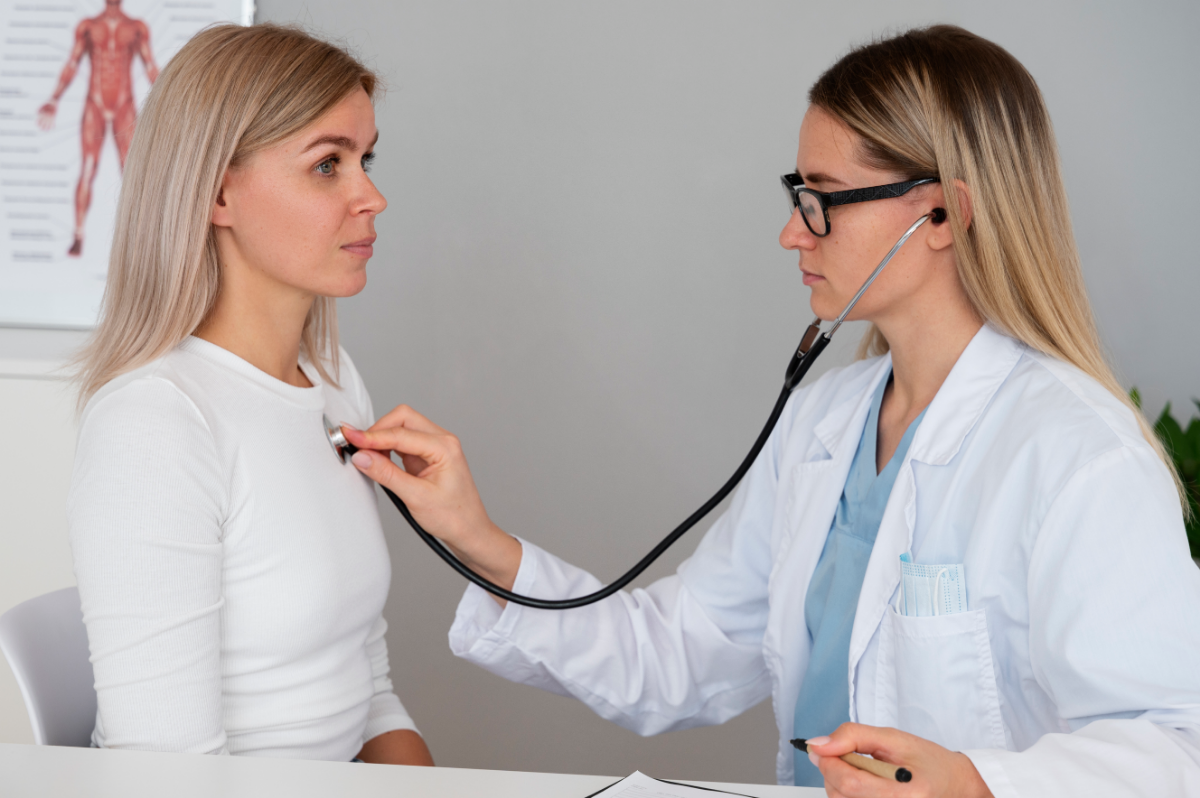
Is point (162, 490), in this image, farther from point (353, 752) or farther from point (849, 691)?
point (849, 691)

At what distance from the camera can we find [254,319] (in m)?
1.32

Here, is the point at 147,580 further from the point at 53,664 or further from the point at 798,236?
the point at 798,236

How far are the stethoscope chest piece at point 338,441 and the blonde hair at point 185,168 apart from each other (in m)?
0.22

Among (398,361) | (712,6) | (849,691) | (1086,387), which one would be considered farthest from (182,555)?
(712,6)

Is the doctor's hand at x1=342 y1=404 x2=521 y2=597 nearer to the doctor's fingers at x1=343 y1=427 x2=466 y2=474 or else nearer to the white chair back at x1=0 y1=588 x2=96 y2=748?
the doctor's fingers at x1=343 y1=427 x2=466 y2=474

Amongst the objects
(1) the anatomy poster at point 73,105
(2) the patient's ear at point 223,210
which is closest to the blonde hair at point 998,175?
(2) the patient's ear at point 223,210

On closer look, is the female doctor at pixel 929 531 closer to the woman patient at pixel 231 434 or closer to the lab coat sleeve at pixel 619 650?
the lab coat sleeve at pixel 619 650

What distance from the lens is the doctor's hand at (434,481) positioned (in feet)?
4.27

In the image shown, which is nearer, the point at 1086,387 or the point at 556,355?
the point at 1086,387

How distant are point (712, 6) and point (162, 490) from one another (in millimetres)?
1741

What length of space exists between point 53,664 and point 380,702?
0.46 m

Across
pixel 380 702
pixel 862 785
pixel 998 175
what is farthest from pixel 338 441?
pixel 998 175

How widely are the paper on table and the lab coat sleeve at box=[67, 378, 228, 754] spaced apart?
46 cm

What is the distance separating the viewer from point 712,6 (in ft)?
7.43
